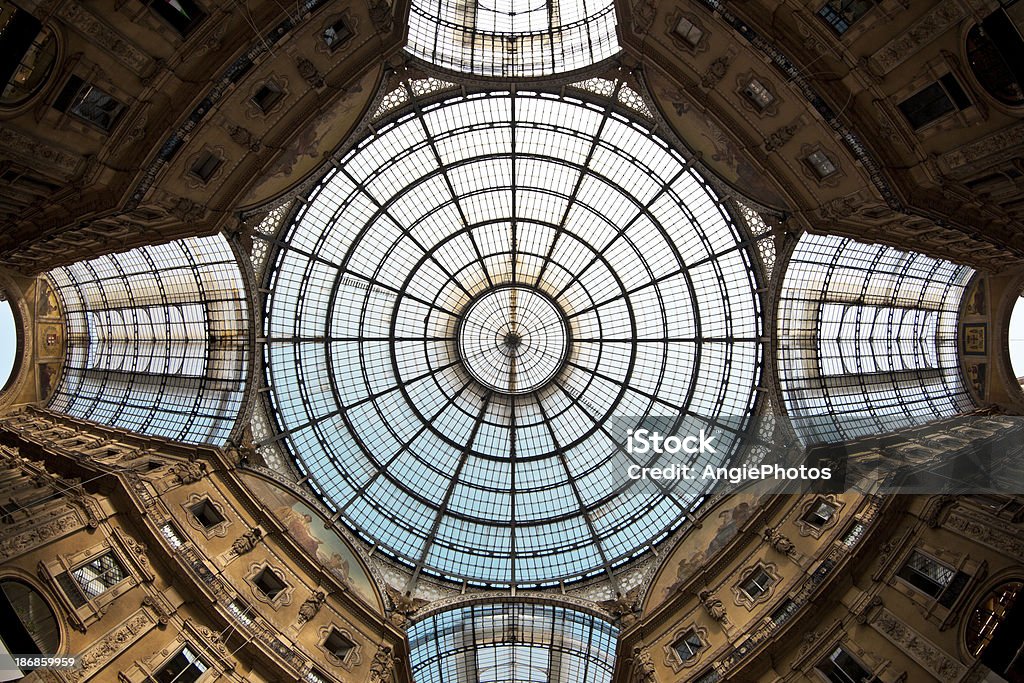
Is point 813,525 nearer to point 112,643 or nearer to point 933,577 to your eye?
point 933,577

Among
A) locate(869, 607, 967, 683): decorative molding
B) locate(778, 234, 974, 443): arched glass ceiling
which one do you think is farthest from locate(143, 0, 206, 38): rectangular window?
locate(869, 607, 967, 683): decorative molding

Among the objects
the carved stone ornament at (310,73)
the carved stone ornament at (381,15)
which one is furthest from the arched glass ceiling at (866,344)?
the carved stone ornament at (310,73)

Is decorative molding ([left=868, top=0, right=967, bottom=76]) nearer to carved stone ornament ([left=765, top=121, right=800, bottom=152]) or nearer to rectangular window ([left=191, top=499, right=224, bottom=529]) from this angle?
carved stone ornament ([left=765, top=121, right=800, bottom=152])

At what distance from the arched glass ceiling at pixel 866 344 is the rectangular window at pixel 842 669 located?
10061 millimetres

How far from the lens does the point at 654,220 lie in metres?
31.4

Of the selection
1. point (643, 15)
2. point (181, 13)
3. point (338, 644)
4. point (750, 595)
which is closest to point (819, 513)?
point (750, 595)

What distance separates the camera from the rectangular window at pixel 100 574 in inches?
768

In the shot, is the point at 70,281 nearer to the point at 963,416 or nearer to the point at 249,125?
the point at 249,125

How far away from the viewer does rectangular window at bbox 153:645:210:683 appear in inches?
798

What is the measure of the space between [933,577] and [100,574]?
1087 inches

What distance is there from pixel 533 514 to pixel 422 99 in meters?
23.6

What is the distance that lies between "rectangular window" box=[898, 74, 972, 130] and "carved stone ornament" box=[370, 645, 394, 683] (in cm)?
2909

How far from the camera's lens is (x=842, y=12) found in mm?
16562

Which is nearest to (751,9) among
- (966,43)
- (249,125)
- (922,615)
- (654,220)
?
(966,43)
